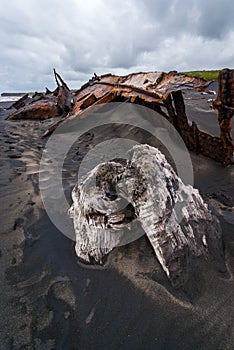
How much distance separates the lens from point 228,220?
2582 millimetres

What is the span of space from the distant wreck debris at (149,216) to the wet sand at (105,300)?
0.11 meters

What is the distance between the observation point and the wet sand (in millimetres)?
1435

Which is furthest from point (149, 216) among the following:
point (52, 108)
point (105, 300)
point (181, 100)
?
point (52, 108)

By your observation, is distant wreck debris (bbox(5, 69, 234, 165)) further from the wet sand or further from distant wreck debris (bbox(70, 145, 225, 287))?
distant wreck debris (bbox(70, 145, 225, 287))

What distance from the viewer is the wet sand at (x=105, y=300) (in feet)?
4.71

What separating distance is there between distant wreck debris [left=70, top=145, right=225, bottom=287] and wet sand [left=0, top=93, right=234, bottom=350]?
0.11 m

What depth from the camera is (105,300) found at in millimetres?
1676

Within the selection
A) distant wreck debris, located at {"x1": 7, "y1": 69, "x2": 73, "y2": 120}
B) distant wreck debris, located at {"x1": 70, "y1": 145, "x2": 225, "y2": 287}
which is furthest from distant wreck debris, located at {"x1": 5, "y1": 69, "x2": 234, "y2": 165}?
distant wreck debris, located at {"x1": 7, "y1": 69, "x2": 73, "y2": 120}

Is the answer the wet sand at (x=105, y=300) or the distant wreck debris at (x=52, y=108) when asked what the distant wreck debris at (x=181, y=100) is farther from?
the distant wreck debris at (x=52, y=108)

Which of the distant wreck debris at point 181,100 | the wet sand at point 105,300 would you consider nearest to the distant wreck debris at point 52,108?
the distant wreck debris at point 181,100

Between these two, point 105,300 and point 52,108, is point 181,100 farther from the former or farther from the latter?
point 52,108

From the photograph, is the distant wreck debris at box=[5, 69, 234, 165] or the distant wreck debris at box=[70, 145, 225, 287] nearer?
the distant wreck debris at box=[70, 145, 225, 287]

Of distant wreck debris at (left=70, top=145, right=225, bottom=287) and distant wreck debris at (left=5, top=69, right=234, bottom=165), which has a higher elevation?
distant wreck debris at (left=5, top=69, right=234, bottom=165)

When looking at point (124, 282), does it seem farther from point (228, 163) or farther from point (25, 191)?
point (228, 163)
